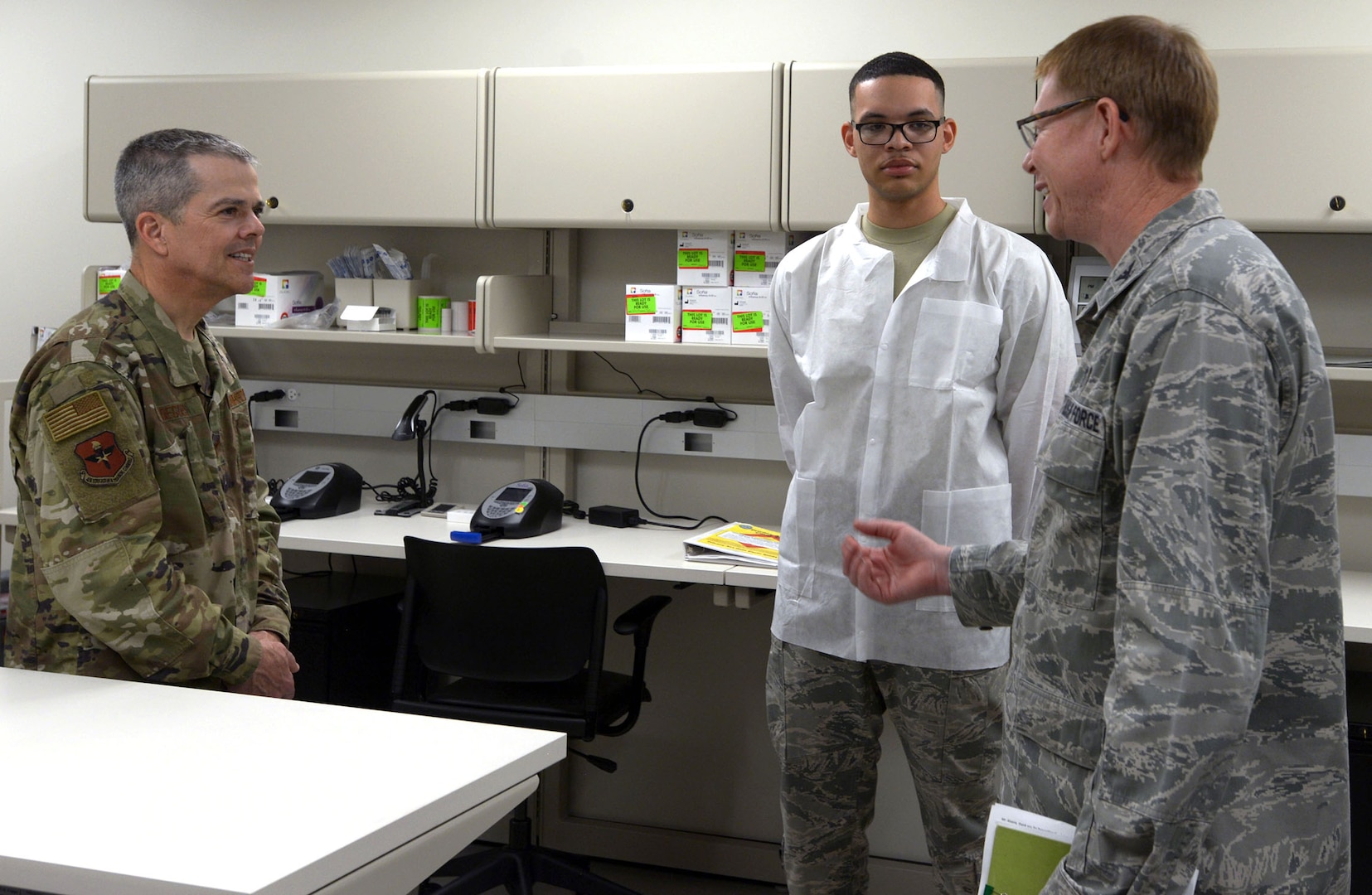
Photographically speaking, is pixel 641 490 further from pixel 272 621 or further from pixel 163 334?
pixel 163 334

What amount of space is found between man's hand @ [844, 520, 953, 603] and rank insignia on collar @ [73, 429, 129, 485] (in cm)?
102

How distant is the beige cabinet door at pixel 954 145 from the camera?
A: 2.74 metres

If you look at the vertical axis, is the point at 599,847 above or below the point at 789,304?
below

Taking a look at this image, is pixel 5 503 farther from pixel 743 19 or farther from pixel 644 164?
pixel 743 19

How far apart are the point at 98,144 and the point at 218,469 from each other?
183 centimetres

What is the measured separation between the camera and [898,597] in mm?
1518

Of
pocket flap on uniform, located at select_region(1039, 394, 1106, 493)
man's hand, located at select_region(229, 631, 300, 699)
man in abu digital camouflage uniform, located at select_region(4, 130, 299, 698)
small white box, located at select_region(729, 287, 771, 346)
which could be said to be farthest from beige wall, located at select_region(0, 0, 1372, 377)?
pocket flap on uniform, located at select_region(1039, 394, 1106, 493)

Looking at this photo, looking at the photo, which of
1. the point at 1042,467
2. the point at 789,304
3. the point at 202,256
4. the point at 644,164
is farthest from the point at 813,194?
the point at 1042,467

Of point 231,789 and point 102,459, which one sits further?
point 102,459

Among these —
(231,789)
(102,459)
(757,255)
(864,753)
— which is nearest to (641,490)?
(757,255)

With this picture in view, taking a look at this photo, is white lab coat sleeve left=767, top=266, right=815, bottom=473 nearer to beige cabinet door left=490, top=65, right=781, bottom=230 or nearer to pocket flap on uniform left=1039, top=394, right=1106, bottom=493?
Answer: beige cabinet door left=490, top=65, right=781, bottom=230

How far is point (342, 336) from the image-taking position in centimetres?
322

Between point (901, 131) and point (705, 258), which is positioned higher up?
point (901, 131)

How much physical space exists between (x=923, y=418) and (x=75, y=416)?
4.32 ft
